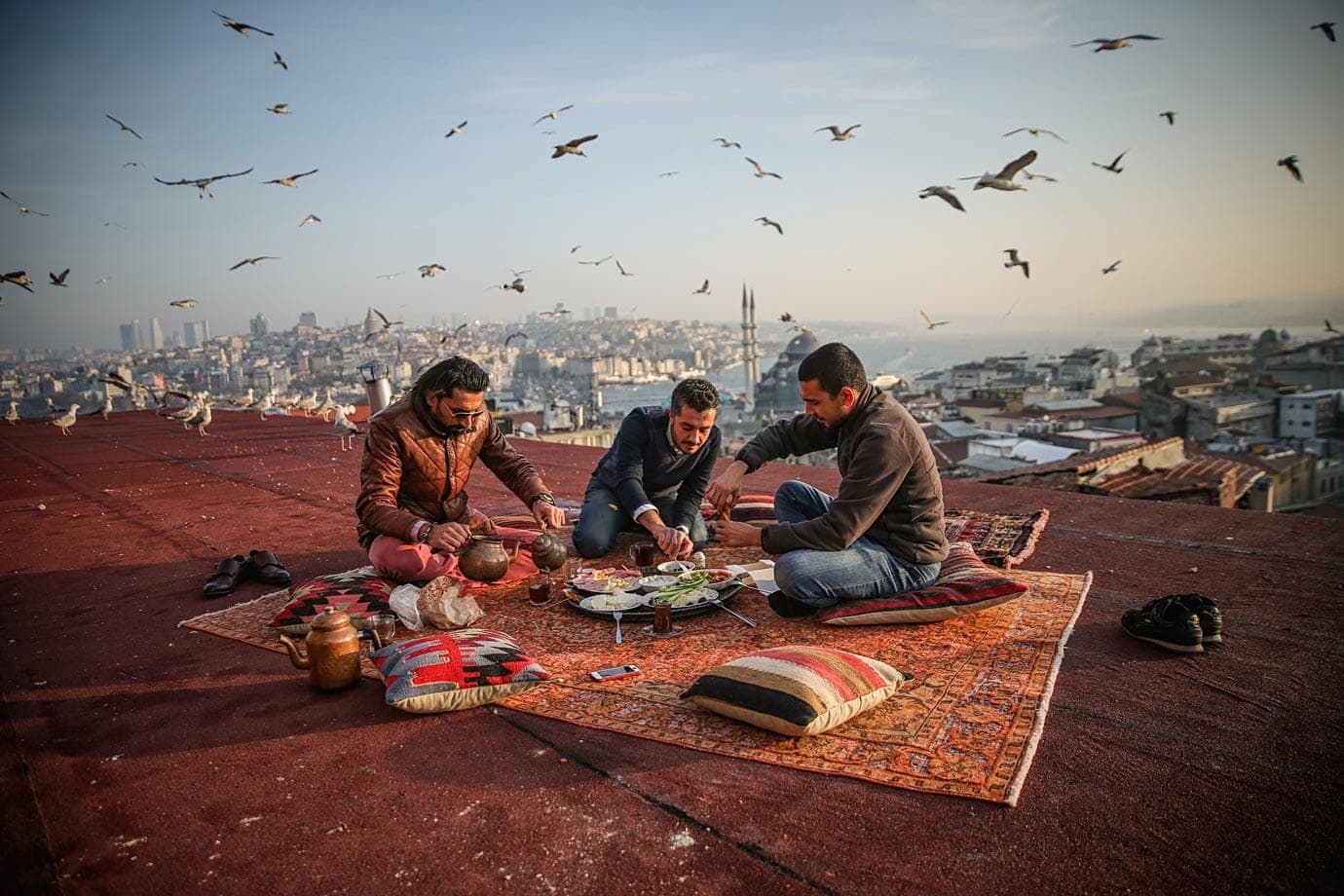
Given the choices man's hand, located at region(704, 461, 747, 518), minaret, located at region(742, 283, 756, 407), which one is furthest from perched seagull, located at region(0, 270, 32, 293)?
minaret, located at region(742, 283, 756, 407)

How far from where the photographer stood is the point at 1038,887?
5.07 feet

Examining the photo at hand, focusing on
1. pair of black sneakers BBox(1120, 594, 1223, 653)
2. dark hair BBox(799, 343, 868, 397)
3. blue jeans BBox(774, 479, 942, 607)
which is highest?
dark hair BBox(799, 343, 868, 397)

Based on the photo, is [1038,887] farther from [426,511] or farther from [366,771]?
[426,511]

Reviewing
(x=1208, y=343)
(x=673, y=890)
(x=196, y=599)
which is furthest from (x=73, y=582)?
(x=1208, y=343)

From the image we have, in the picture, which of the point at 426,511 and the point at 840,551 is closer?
the point at 840,551

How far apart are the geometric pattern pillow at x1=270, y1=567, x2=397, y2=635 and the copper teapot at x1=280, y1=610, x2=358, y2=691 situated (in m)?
0.36

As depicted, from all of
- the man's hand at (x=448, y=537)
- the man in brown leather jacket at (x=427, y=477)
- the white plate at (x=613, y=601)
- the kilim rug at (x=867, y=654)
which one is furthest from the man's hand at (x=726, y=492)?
the man's hand at (x=448, y=537)

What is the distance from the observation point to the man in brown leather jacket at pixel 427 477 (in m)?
3.43

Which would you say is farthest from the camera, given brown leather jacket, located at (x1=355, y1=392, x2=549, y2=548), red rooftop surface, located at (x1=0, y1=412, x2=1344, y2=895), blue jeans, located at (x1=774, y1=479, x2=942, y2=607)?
brown leather jacket, located at (x1=355, y1=392, x2=549, y2=548)

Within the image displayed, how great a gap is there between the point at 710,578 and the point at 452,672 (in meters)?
1.35

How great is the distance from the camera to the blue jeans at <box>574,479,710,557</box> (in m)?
4.20

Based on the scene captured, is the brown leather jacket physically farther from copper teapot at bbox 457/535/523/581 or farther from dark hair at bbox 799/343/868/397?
dark hair at bbox 799/343/868/397

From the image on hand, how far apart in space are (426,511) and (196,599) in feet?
3.82

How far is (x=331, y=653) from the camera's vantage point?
2434 mm
